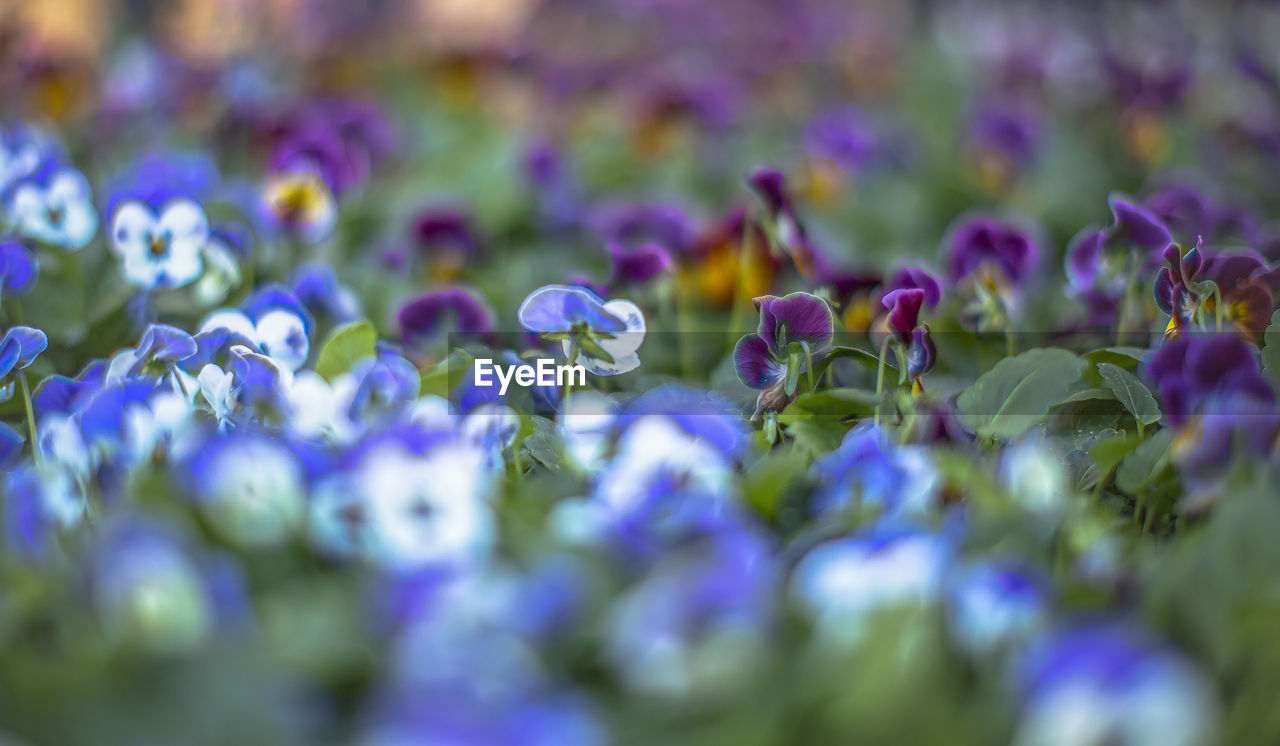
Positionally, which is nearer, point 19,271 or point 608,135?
point 19,271

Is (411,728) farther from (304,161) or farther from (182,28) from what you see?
(182,28)

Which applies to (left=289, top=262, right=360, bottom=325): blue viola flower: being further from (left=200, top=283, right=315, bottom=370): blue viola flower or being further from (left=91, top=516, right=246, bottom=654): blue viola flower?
(left=91, top=516, right=246, bottom=654): blue viola flower

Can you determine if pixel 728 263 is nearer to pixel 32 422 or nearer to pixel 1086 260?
pixel 1086 260

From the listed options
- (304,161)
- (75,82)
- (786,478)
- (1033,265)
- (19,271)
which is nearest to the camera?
(786,478)

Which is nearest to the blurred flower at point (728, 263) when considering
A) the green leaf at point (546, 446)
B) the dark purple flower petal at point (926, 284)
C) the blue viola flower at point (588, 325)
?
the dark purple flower petal at point (926, 284)

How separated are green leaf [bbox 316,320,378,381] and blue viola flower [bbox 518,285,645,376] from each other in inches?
5.3

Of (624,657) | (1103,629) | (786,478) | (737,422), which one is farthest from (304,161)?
(1103,629)

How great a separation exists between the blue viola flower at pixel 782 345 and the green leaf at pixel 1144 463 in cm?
24

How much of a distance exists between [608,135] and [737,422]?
5.14 ft

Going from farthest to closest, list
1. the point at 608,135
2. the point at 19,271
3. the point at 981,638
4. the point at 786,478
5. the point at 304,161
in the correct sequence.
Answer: the point at 608,135 < the point at 304,161 < the point at 19,271 < the point at 786,478 < the point at 981,638

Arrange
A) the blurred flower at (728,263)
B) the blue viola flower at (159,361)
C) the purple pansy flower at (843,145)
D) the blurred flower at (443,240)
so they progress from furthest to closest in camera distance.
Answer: the purple pansy flower at (843,145) → the blurred flower at (443,240) → the blurred flower at (728,263) → the blue viola flower at (159,361)

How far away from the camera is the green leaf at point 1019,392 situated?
0.88 m

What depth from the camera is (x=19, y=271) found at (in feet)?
3.30

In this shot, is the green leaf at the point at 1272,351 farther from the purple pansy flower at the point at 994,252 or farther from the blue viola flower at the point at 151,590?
the blue viola flower at the point at 151,590
